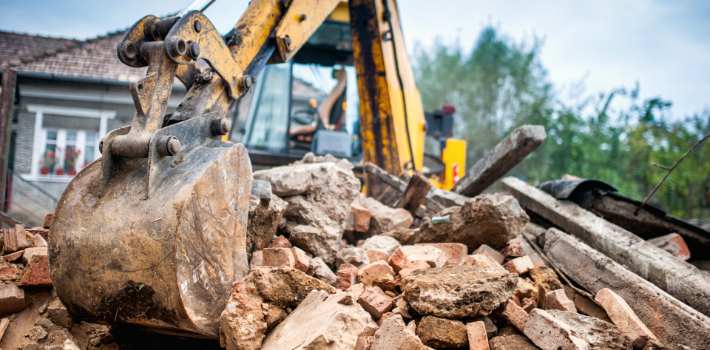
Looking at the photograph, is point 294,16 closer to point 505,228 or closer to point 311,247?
point 311,247

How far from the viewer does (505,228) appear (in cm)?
335

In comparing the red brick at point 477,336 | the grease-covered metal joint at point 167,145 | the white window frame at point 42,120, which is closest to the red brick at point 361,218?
the red brick at point 477,336

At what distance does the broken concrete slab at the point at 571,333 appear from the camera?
2.21 metres

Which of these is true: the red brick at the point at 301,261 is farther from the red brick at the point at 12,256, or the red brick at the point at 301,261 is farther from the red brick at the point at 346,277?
the red brick at the point at 12,256

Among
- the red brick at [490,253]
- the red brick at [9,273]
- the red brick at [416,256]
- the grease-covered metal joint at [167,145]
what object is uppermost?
the grease-covered metal joint at [167,145]

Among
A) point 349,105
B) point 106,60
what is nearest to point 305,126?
point 349,105

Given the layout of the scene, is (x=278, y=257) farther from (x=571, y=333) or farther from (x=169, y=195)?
(x=571, y=333)

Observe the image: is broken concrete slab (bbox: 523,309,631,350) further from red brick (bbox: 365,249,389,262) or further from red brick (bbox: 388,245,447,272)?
red brick (bbox: 365,249,389,262)

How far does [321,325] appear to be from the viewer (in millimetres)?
2125

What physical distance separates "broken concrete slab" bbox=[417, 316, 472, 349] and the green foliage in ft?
21.2

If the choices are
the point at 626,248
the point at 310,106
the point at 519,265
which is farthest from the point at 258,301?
the point at 310,106

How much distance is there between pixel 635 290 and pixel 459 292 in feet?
3.85

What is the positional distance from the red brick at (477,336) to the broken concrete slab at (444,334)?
0.03 meters

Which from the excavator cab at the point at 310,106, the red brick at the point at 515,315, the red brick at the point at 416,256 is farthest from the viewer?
the excavator cab at the point at 310,106
